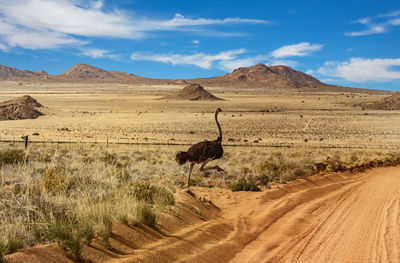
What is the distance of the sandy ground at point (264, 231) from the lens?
6.50m

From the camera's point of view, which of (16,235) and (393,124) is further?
(393,124)

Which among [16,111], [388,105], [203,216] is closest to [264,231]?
[203,216]

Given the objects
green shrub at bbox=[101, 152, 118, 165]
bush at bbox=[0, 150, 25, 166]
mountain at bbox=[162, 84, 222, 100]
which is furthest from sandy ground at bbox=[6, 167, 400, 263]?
mountain at bbox=[162, 84, 222, 100]

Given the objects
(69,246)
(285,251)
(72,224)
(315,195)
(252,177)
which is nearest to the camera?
(69,246)

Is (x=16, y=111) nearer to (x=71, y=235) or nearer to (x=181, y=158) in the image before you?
(x=181, y=158)

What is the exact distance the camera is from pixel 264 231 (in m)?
8.55

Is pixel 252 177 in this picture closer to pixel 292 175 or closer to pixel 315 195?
pixel 292 175

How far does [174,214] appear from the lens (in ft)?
27.9

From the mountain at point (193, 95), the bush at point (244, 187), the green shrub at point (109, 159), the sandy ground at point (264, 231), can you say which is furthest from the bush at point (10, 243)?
the mountain at point (193, 95)

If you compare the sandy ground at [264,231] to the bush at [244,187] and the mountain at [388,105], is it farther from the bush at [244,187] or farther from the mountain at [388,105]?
the mountain at [388,105]

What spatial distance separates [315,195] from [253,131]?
4178 cm

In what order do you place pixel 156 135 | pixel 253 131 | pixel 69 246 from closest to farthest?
1. pixel 69 246
2. pixel 156 135
3. pixel 253 131

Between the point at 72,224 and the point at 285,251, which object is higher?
the point at 72,224

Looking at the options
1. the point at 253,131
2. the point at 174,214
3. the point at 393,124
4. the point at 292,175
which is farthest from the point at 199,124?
the point at 174,214
